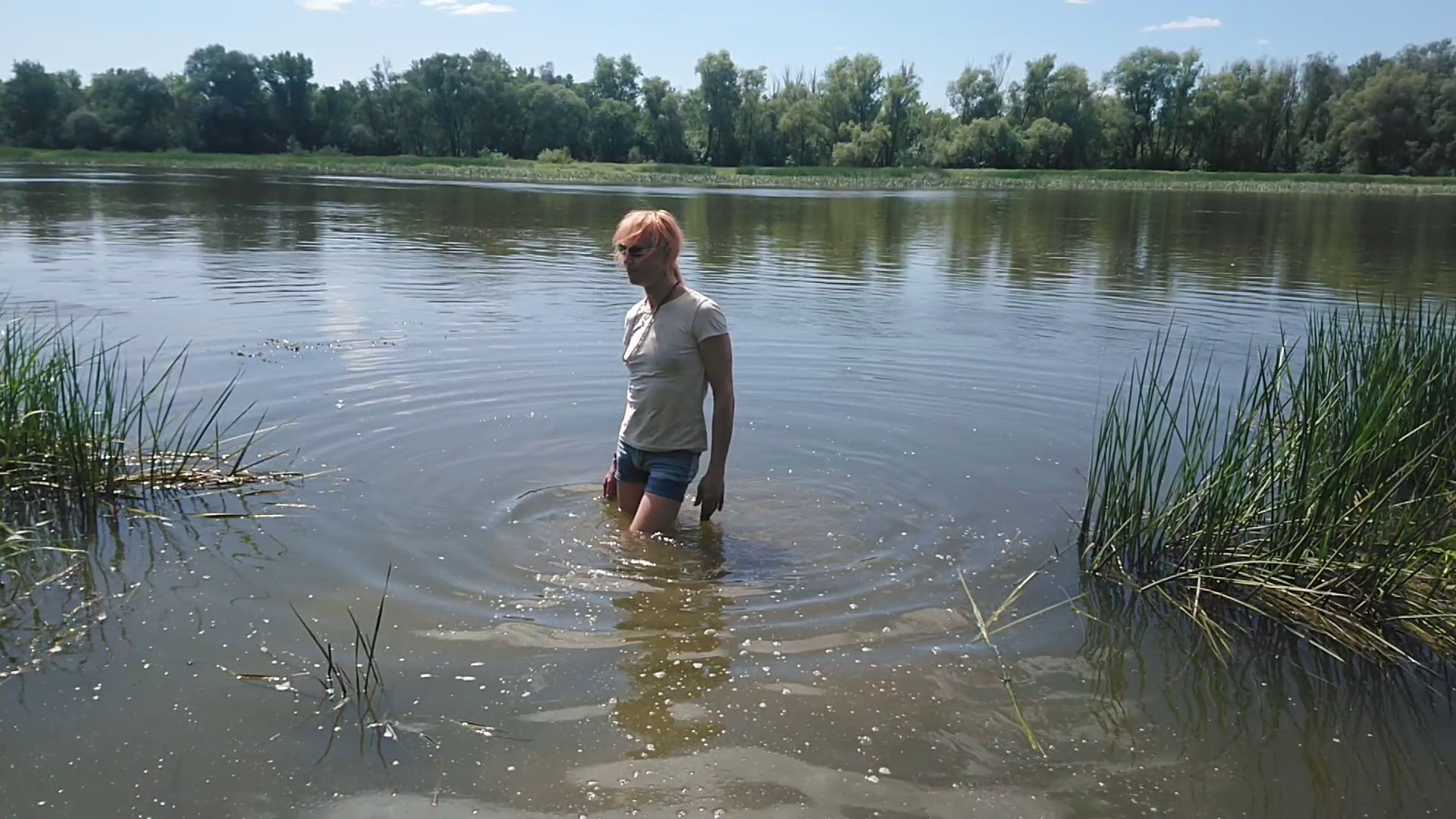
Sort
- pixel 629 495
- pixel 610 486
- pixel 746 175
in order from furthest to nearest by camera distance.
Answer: pixel 746 175 → pixel 610 486 → pixel 629 495

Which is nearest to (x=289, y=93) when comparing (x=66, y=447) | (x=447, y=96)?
(x=447, y=96)

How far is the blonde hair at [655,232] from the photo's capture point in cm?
548

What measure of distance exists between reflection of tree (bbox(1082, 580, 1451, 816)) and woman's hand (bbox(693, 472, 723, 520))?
2.03 meters

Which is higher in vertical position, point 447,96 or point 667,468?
point 447,96

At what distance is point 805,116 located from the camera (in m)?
114

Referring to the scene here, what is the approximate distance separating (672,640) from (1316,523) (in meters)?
3.31

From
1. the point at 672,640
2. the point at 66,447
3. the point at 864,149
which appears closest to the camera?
the point at 672,640

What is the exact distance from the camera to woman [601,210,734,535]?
5574 mm

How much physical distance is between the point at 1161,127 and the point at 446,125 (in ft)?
237

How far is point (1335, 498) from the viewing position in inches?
217

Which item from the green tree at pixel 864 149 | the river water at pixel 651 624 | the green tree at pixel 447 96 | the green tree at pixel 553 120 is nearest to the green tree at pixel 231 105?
the green tree at pixel 447 96

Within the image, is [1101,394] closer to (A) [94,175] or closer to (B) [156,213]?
(B) [156,213]

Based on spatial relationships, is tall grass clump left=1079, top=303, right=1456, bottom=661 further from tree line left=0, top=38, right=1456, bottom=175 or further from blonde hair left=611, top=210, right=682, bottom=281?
tree line left=0, top=38, right=1456, bottom=175

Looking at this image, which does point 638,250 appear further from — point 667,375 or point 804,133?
point 804,133
